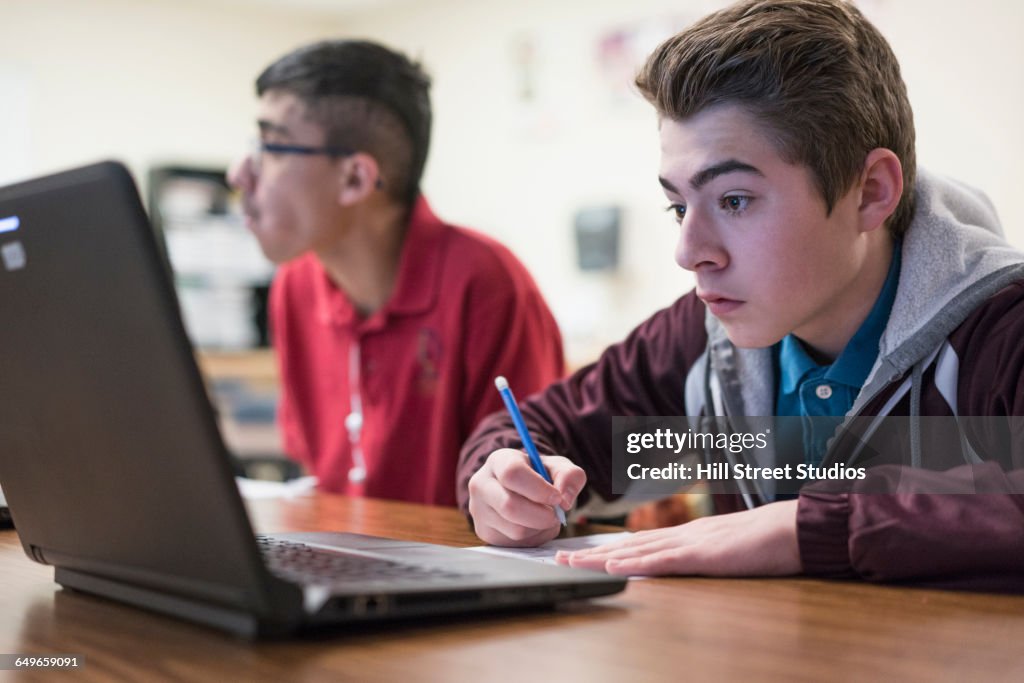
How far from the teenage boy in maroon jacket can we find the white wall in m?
2.61

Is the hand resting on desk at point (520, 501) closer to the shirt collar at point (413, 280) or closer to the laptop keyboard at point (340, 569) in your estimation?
the laptop keyboard at point (340, 569)

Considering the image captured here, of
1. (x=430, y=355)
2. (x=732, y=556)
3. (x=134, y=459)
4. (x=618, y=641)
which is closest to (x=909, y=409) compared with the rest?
(x=732, y=556)

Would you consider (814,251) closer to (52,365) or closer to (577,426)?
(577,426)

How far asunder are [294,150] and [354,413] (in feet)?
1.65

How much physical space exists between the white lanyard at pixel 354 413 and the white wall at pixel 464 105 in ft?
6.59

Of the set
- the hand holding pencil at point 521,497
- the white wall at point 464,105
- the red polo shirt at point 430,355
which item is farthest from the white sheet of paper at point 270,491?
the white wall at point 464,105

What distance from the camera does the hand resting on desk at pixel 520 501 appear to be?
3.16 ft

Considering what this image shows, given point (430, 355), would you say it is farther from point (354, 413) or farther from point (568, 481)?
point (568, 481)

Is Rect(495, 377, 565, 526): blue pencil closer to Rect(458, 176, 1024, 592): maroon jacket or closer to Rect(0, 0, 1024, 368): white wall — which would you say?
Rect(458, 176, 1024, 592): maroon jacket

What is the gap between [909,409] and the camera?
1.08m

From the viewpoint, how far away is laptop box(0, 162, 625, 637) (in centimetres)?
55

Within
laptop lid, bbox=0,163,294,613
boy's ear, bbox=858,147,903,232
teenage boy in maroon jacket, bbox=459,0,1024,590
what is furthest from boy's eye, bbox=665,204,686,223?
laptop lid, bbox=0,163,294,613

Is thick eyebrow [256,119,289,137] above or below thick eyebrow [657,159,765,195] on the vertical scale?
above

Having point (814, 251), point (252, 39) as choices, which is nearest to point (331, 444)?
point (814, 251)
